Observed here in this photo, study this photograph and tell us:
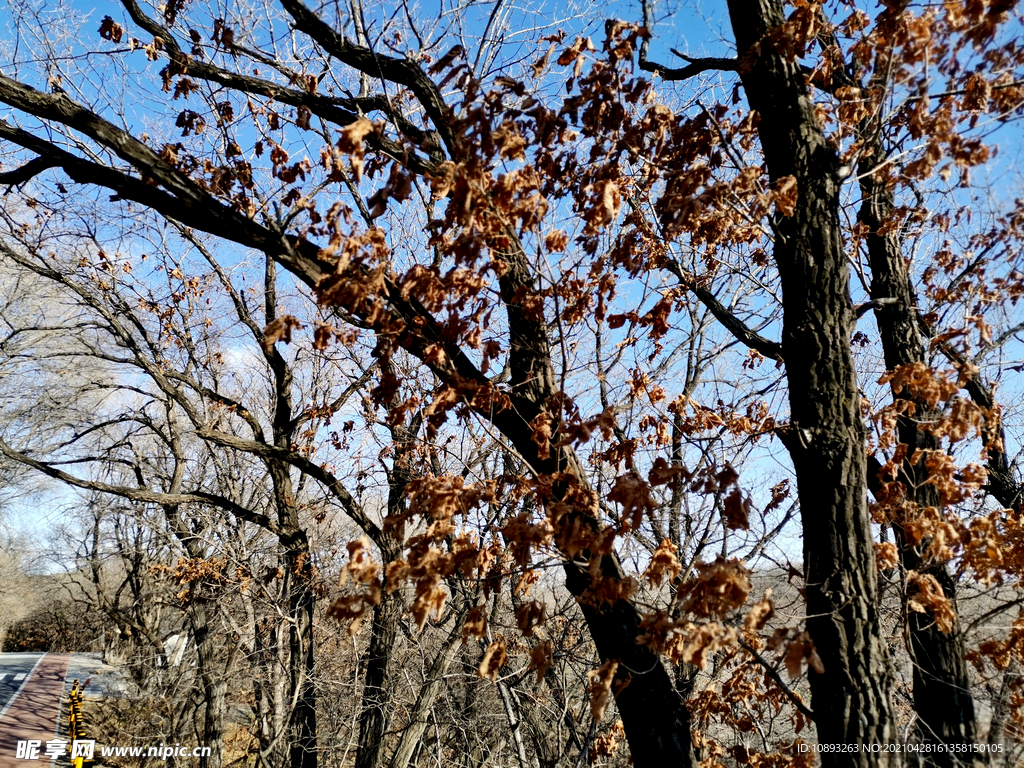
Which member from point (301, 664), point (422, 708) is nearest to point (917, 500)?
point (422, 708)

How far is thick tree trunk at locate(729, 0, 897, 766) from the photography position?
270 centimetres

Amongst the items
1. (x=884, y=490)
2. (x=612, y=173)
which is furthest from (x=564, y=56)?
(x=884, y=490)

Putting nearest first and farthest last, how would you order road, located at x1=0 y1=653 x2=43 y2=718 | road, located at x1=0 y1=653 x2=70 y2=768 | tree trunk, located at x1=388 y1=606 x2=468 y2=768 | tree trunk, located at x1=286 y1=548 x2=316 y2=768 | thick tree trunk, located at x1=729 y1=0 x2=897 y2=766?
Answer: 1. thick tree trunk, located at x1=729 y1=0 x2=897 y2=766
2. tree trunk, located at x1=388 y1=606 x2=468 y2=768
3. tree trunk, located at x1=286 y1=548 x2=316 y2=768
4. road, located at x1=0 y1=653 x2=70 y2=768
5. road, located at x1=0 y1=653 x2=43 y2=718

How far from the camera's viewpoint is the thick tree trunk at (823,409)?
2.70m

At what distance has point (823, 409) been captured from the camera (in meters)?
2.99

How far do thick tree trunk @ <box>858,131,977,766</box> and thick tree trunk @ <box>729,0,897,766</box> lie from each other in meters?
0.49

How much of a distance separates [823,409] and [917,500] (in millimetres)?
1826

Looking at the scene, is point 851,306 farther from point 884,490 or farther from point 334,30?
point 334,30

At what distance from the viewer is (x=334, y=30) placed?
414cm

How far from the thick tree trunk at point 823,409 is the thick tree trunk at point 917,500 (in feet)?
1.61

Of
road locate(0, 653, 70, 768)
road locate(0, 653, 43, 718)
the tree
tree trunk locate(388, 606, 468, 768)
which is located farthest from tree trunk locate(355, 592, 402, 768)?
road locate(0, 653, 43, 718)

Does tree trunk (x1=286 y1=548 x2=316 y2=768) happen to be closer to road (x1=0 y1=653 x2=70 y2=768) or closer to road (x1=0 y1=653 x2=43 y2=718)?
road (x1=0 y1=653 x2=70 y2=768)

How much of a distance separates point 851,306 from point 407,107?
4945mm

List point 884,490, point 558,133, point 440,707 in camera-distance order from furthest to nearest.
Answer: point 440,707, point 884,490, point 558,133
